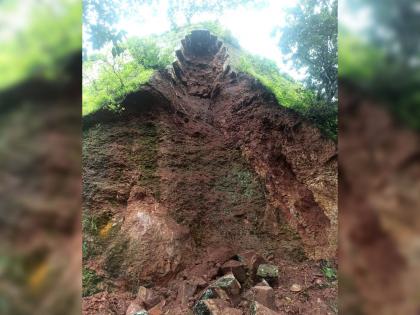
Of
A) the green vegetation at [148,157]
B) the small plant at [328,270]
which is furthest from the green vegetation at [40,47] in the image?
the small plant at [328,270]

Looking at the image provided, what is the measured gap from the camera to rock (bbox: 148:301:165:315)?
18.6ft

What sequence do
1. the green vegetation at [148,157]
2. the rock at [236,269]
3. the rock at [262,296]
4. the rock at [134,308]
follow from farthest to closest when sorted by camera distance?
the green vegetation at [148,157]
the rock at [236,269]
the rock at [262,296]
the rock at [134,308]

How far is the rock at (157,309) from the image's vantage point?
5.66 m

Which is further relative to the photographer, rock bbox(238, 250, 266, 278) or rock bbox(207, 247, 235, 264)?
rock bbox(207, 247, 235, 264)

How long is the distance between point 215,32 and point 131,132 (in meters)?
7.41

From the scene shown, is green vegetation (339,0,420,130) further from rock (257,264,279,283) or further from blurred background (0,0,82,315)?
rock (257,264,279,283)

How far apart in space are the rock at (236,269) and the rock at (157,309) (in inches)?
56.8

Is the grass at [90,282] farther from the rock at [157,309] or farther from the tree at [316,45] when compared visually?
the tree at [316,45]

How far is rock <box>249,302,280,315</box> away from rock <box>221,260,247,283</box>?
84 cm

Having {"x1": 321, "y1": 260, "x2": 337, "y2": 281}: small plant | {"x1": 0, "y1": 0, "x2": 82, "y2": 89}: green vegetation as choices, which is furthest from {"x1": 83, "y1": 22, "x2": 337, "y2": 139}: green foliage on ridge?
{"x1": 0, "y1": 0, "x2": 82, "y2": 89}: green vegetation

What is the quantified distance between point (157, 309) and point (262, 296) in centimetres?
205

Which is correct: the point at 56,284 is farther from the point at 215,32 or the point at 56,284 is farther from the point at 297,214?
the point at 215,32

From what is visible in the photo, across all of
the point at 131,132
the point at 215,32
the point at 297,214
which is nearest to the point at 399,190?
the point at 297,214

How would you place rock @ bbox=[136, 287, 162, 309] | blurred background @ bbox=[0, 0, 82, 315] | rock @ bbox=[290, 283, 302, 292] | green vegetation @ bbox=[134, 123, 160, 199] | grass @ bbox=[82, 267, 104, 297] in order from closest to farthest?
blurred background @ bbox=[0, 0, 82, 315] < rock @ bbox=[136, 287, 162, 309] < grass @ bbox=[82, 267, 104, 297] < rock @ bbox=[290, 283, 302, 292] < green vegetation @ bbox=[134, 123, 160, 199]
